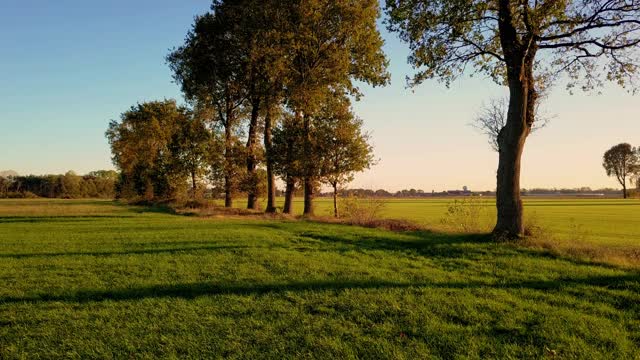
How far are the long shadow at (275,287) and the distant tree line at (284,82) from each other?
2192 centimetres

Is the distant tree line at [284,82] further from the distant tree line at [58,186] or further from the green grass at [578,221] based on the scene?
the distant tree line at [58,186]

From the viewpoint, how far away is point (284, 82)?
32.6 meters

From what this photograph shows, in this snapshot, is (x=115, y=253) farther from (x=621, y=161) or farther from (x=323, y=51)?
(x=621, y=161)

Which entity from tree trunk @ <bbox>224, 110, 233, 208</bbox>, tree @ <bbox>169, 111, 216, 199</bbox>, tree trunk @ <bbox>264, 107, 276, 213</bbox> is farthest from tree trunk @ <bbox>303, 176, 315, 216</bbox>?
tree @ <bbox>169, 111, 216, 199</bbox>

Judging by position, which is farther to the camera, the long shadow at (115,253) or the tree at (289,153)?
the tree at (289,153)

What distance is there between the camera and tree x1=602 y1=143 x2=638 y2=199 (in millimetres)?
128500

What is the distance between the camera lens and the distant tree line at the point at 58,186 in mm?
156887

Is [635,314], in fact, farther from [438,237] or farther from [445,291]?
[438,237]

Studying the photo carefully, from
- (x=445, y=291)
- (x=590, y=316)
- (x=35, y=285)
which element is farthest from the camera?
(x=35, y=285)

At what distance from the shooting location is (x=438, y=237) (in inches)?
708

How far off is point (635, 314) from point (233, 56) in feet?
113

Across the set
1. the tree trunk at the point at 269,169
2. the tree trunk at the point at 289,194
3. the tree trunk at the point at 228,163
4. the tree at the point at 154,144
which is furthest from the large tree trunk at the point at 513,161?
the tree at the point at 154,144

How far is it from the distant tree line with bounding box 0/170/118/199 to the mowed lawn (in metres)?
156

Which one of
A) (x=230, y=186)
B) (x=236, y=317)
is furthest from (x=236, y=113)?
(x=236, y=317)
